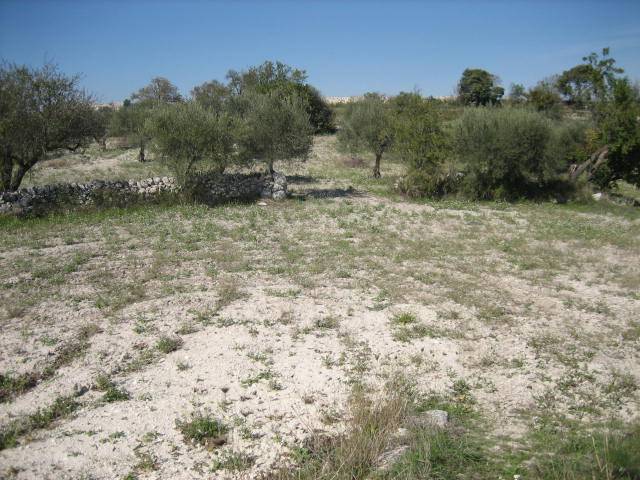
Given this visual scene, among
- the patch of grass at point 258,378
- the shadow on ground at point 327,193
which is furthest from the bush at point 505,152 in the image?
the patch of grass at point 258,378

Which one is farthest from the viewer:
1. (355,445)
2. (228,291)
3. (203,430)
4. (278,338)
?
(228,291)

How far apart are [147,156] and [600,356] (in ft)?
101

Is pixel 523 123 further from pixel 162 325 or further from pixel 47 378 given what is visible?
pixel 47 378

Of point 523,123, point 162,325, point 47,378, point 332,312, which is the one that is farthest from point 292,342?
point 523,123

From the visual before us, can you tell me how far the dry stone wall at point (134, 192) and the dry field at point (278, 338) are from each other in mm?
1178

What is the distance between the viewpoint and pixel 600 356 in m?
7.37

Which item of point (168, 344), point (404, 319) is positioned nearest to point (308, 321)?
point (404, 319)

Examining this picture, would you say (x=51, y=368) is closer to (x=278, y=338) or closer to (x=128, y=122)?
(x=278, y=338)

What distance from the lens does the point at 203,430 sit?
5.46 m

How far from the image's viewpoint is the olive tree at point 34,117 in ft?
54.7

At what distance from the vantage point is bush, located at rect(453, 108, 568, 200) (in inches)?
822

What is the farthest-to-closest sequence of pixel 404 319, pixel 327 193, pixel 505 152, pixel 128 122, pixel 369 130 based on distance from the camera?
1. pixel 128 122
2. pixel 369 130
3. pixel 327 193
4. pixel 505 152
5. pixel 404 319

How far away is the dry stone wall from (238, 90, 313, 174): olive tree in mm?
1040

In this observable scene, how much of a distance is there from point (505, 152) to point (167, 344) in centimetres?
1777
